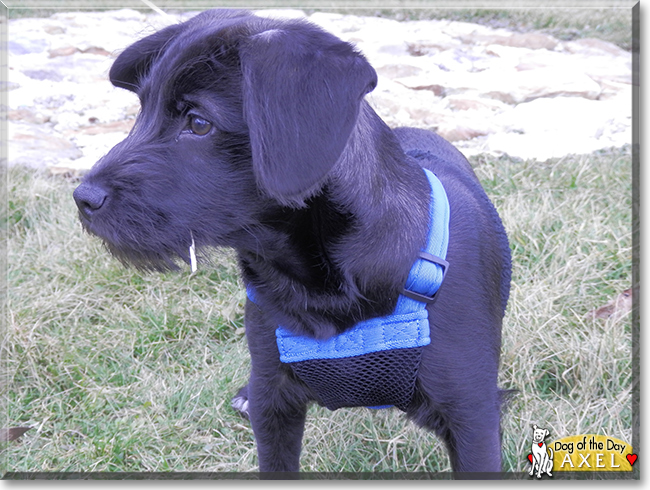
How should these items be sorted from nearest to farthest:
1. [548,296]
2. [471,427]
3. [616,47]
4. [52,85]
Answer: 1. [471,427]
2. [548,296]
3. [616,47]
4. [52,85]

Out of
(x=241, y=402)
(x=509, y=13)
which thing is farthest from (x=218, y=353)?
(x=509, y=13)

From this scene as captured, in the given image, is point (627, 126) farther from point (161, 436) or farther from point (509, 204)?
point (161, 436)

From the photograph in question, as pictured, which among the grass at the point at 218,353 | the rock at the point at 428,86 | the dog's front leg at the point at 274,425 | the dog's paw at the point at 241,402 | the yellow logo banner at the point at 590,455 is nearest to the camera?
the dog's front leg at the point at 274,425

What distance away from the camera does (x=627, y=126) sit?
16.0 feet

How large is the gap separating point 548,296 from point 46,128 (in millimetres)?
4562

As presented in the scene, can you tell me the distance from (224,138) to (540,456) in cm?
159

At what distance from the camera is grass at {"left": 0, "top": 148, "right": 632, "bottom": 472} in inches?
109

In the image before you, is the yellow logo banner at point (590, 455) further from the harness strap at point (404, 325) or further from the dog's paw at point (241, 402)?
the dog's paw at point (241, 402)

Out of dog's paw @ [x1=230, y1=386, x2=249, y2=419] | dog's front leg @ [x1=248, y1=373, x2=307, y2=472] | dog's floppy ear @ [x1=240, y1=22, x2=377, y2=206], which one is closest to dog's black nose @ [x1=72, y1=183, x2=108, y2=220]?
dog's floppy ear @ [x1=240, y1=22, x2=377, y2=206]

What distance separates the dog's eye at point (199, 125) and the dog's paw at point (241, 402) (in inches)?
60.2

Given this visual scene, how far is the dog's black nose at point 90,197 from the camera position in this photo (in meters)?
1.83

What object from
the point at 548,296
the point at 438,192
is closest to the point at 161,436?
the point at 438,192

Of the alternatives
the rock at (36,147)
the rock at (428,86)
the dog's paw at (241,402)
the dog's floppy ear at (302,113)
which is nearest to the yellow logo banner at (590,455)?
the dog's paw at (241,402)

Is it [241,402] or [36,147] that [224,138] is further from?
[36,147]
